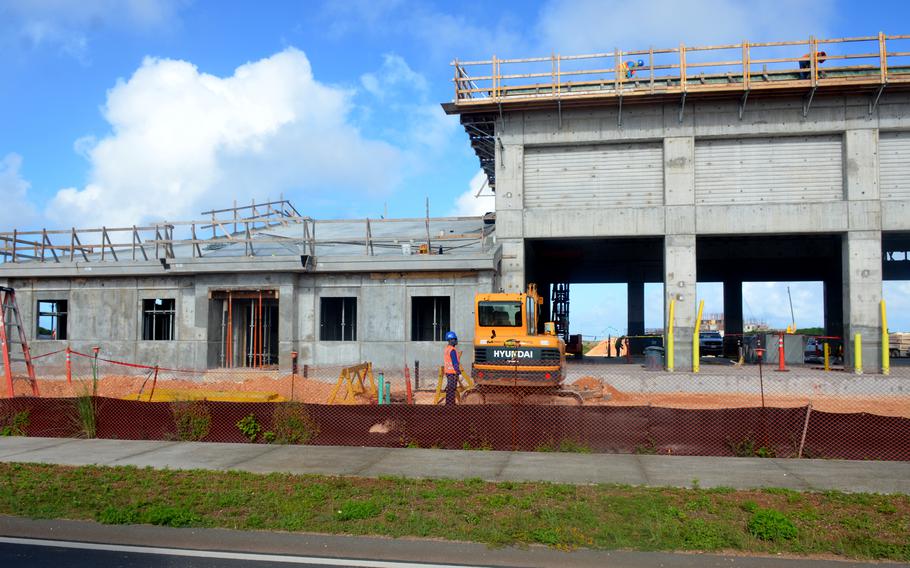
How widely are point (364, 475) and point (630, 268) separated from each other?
36.6 meters

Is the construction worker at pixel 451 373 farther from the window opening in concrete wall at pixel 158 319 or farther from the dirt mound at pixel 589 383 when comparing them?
the window opening in concrete wall at pixel 158 319

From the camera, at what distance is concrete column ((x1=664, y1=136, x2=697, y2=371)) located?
25172 millimetres

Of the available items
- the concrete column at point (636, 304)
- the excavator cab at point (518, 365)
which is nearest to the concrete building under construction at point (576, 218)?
the excavator cab at point (518, 365)

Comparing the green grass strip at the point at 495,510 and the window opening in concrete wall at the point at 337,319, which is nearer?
the green grass strip at the point at 495,510

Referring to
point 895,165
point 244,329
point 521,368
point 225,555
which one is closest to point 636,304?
point 895,165

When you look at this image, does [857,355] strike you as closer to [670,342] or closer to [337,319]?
[670,342]

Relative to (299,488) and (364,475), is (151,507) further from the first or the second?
(364,475)

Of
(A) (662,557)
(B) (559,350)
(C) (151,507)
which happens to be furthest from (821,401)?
(C) (151,507)

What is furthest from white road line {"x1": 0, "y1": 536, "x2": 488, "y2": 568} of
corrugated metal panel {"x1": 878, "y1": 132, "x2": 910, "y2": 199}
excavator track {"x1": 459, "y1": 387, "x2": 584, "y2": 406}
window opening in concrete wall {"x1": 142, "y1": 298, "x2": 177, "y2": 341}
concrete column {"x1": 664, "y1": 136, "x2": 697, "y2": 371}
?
corrugated metal panel {"x1": 878, "y1": 132, "x2": 910, "y2": 199}

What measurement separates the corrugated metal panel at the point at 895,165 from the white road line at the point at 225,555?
23.8 meters

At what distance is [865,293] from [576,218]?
1010 cm

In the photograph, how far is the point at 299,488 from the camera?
941 centimetres

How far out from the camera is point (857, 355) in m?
24.0

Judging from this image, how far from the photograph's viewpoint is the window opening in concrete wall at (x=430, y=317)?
2639cm
